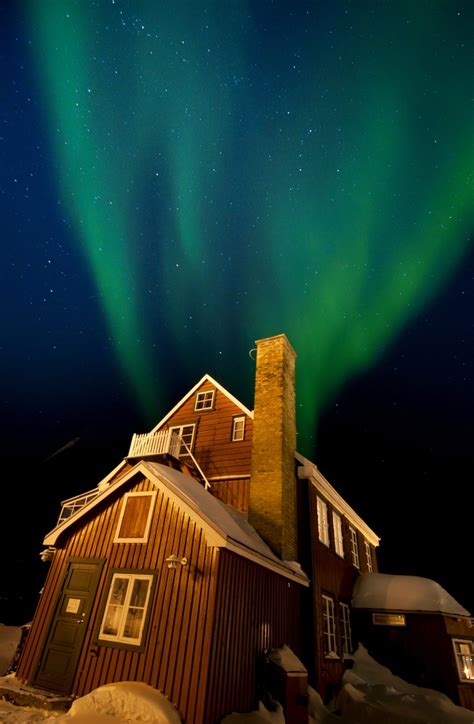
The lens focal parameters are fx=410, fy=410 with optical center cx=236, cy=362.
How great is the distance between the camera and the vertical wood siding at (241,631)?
8859 millimetres

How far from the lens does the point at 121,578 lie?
416 inches

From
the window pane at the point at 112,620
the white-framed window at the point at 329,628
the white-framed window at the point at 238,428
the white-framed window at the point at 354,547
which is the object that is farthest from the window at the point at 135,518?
the white-framed window at the point at 354,547

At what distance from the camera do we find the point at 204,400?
782 inches

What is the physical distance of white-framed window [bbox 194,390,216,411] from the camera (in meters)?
19.6

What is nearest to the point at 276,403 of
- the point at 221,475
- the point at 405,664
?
the point at 221,475

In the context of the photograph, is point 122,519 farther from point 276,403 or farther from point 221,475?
point 276,403

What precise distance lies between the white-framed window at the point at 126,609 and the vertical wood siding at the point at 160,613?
0.20 m

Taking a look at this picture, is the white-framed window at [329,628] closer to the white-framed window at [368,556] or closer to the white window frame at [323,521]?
the white window frame at [323,521]

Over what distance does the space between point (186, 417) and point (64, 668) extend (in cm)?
1107

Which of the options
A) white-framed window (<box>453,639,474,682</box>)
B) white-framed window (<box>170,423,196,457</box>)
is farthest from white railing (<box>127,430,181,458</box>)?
white-framed window (<box>453,639,474,682</box>)

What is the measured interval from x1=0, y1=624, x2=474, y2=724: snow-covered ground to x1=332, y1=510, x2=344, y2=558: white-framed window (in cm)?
399

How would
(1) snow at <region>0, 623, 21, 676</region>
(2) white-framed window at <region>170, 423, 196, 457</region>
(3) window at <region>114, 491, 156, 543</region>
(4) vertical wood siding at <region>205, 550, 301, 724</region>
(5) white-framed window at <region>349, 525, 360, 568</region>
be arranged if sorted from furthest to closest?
(5) white-framed window at <region>349, 525, 360, 568</region>
(2) white-framed window at <region>170, 423, 196, 457</region>
(1) snow at <region>0, 623, 21, 676</region>
(3) window at <region>114, 491, 156, 543</region>
(4) vertical wood siding at <region>205, 550, 301, 724</region>

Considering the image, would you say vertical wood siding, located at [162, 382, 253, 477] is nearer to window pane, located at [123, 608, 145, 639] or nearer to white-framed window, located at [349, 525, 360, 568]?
window pane, located at [123, 608, 145, 639]

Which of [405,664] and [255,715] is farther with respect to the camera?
[405,664]
